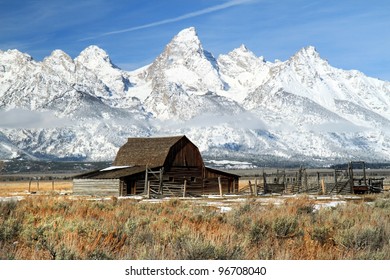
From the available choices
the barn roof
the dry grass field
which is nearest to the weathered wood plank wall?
the dry grass field

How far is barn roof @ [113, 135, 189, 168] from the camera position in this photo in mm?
52094

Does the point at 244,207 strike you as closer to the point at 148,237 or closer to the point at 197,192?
the point at 148,237

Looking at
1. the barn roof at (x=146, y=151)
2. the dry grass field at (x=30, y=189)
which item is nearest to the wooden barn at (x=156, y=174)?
the barn roof at (x=146, y=151)

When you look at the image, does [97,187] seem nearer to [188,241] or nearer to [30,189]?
[30,189]

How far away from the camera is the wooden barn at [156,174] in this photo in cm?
4666

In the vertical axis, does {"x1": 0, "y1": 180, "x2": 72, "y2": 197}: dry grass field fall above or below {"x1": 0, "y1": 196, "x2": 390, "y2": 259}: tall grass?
below

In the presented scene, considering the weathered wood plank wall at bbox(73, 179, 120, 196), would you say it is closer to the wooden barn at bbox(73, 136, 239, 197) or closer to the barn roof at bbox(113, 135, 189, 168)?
the wooden barn at bbox(73, 136, 239, 197)

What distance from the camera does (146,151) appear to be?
54.5m

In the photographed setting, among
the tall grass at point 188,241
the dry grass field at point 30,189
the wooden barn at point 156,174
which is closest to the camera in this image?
the tall grass at point 188,241

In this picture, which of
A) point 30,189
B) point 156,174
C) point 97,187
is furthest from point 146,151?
point 30,189

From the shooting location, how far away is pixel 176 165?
52625mm

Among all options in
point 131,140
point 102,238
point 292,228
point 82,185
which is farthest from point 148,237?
point 131,140

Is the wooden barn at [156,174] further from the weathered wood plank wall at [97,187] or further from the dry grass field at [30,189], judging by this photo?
the dry grass field at [30,189]

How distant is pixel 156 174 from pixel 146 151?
5.49m
